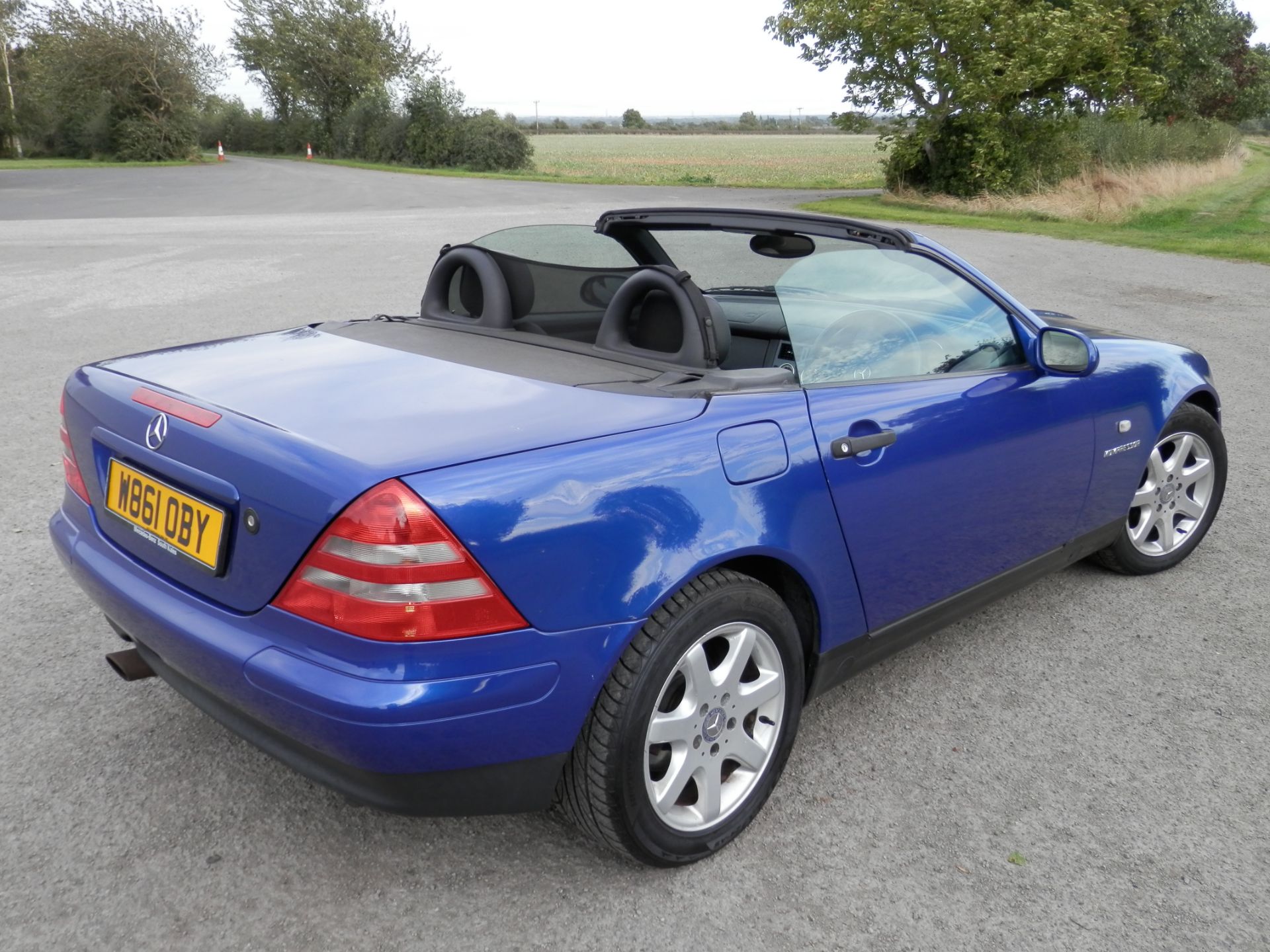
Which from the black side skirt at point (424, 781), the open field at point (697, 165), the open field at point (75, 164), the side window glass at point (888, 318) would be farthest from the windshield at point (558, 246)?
the open field at point (75, 164)

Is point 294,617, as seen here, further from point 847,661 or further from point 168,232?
point 168,232

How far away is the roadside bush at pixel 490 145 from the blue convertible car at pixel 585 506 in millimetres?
40454

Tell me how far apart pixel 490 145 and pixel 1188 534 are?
40.6 m

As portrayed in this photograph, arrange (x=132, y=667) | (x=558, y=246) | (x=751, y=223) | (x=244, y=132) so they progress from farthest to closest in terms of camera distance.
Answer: (x=244, y=132) → (x=558, y=246) → (x=751, y=223) → (x=132, y=667)

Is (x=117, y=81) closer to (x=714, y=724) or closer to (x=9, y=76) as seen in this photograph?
(x=9, y=76)

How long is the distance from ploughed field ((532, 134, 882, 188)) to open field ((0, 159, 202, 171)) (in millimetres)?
15229

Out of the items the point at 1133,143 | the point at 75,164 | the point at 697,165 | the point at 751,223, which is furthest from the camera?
the point at 697,165

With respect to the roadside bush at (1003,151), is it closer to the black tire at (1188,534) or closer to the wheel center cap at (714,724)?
the black tire at (1188,534)

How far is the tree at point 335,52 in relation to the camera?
57.7 metres

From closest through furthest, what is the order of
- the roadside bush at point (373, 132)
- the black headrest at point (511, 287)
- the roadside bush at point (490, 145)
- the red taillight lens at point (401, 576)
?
1. the red taillight lens at point (401, 576)
2. the black headrest at point (511, 287)
3. the roadside bush at point (490, 145)
4. the roadside bush at point (373, 132)

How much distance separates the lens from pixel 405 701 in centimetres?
192

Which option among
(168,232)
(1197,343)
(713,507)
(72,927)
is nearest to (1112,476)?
(713,507)

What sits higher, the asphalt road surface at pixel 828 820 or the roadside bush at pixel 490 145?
the roadside bush at pixel 490 145

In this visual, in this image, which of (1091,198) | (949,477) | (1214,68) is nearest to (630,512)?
(949,477)
